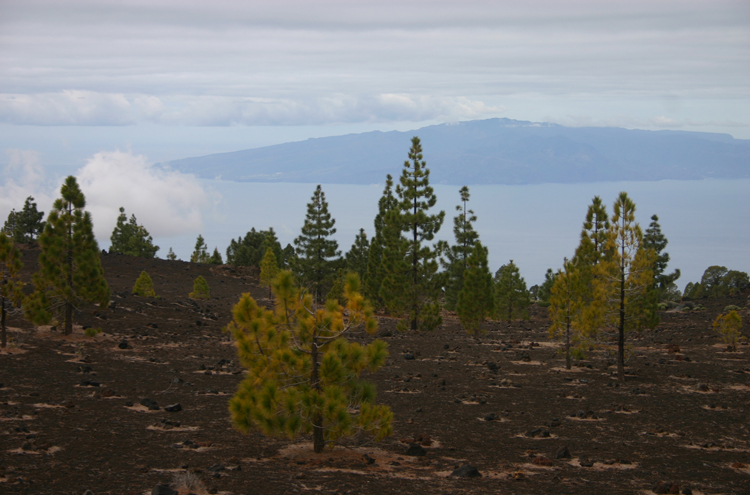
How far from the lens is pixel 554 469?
34.5 feet

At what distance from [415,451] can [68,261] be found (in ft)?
51.8

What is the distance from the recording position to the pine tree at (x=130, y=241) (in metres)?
74.4

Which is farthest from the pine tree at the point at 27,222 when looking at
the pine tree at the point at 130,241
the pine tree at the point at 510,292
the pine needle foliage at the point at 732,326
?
the pine needle foliage at the point at 732,326

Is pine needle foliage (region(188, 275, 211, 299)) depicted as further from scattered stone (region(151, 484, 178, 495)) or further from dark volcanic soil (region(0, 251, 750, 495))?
scattered stone (region(151, 484, 178, 495))

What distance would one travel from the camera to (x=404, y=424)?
45.0ft

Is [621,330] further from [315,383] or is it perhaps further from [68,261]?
[68,261]

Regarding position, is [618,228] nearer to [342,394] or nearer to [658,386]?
[658,386]

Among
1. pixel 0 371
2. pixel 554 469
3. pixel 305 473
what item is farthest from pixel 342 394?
pixel 0 371

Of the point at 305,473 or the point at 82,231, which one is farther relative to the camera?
the point at 82,231

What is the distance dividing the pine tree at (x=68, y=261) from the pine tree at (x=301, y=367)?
44.3 feet

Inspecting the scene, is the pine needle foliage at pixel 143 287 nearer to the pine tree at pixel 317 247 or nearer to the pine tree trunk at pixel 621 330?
the pine tree at pixel 317 247

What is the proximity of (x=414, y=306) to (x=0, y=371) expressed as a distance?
72.8 feet

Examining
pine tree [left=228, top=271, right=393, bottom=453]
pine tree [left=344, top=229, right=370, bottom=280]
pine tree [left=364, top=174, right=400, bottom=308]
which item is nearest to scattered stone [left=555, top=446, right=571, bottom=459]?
pine tree [left=228, top=271, right=393, bottom=453]

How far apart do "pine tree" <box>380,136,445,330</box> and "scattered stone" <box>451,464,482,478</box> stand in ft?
78.1
